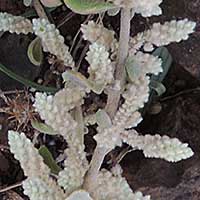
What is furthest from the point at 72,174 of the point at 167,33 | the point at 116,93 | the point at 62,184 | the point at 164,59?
the point at 164,59

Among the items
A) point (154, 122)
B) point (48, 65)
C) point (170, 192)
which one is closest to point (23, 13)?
point (48, 65)

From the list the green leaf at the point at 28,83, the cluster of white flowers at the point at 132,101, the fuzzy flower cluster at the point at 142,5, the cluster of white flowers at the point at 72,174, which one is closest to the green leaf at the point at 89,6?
the fuzzy flower cluster at the point at 142,5

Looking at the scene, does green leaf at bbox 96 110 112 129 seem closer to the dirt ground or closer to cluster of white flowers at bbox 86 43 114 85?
cluster of white flowers at bbox 86 43 114 85

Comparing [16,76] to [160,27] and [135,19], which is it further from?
[160,27]

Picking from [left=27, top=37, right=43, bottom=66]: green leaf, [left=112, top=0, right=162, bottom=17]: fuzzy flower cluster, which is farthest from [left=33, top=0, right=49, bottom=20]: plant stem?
[left=112, top=0, right=162, bottom=17]: fuzzy flower cluster

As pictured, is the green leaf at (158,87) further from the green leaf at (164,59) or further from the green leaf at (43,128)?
the green leaf at (43,128)

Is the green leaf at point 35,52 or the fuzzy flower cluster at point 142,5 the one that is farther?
the green leaf at point 35,52
